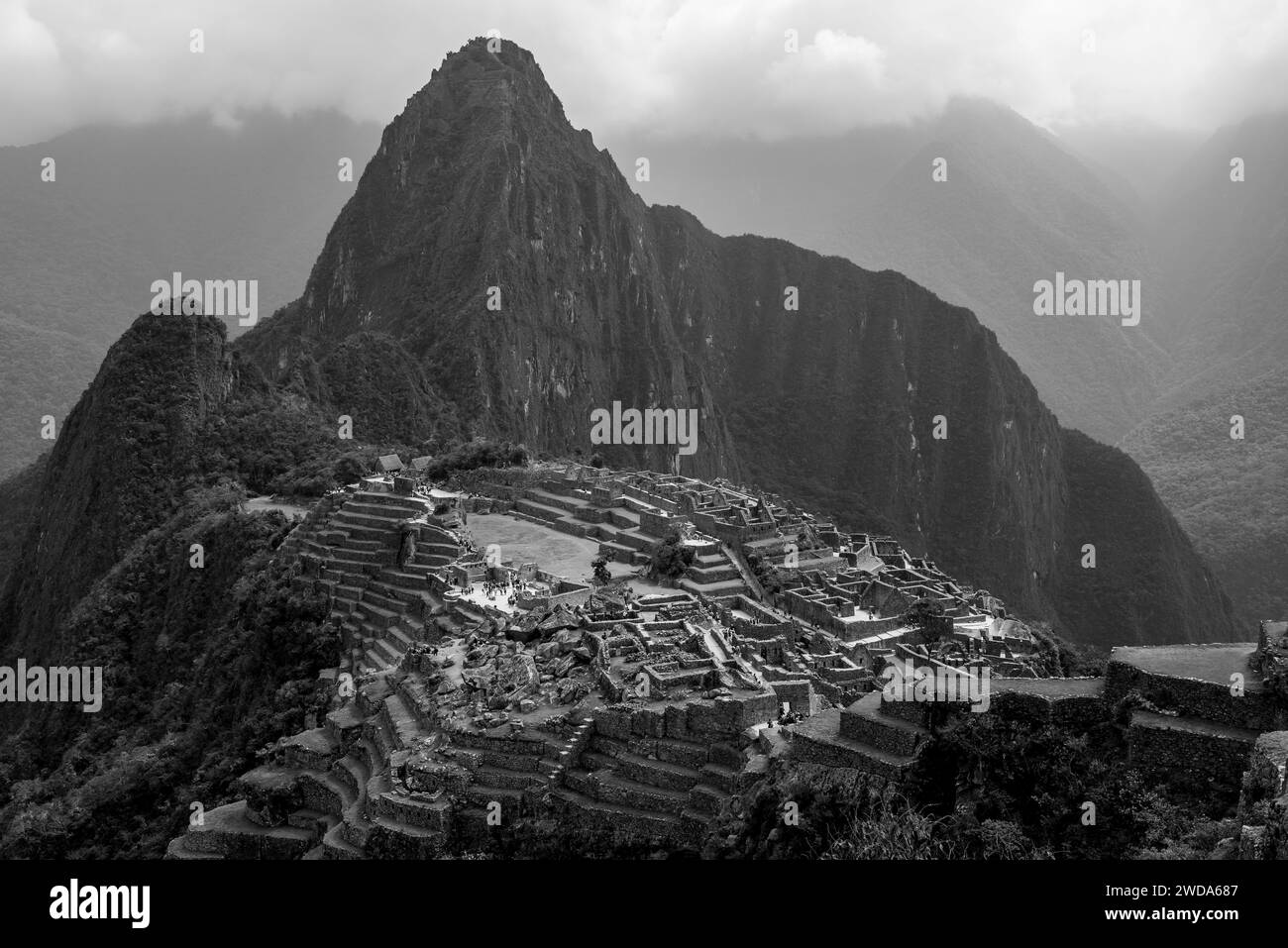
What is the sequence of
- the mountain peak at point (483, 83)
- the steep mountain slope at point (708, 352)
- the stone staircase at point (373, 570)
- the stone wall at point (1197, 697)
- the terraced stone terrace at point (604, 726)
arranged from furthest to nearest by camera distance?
1. the mountain peak at point (483, 83)
2. the steep mountain slope at point (708, 352)
3. the stone staircase at point (373, 570)
4. the terraced stone terrace at point (604, 726)
5. the stone wall at point (1197, 697)

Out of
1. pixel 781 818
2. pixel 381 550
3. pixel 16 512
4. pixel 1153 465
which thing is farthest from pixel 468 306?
pixel 781 818

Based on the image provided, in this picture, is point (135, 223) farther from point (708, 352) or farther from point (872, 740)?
point (872, 740)

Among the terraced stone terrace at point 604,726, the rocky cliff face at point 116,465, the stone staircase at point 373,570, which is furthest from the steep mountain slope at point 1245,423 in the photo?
the terraced stone terrace at point 604,726

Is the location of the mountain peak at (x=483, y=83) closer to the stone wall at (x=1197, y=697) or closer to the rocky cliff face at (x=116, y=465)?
the rocky cliff face at (x=116, y=465)

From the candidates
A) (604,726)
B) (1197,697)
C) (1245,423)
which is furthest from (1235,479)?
(1197,697)

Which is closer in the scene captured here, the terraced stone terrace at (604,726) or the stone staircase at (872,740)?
the terraced stone terrace at (604,726)

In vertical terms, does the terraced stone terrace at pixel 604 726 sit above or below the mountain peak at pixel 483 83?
below

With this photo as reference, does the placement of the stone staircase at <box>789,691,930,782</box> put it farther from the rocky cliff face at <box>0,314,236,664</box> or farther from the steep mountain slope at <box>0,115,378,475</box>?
the steep mountain slope at <box>0,115,378,475</box>

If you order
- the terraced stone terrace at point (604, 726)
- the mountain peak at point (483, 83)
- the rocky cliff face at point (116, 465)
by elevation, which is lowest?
the terraced stone terrace at point (604, 726)
